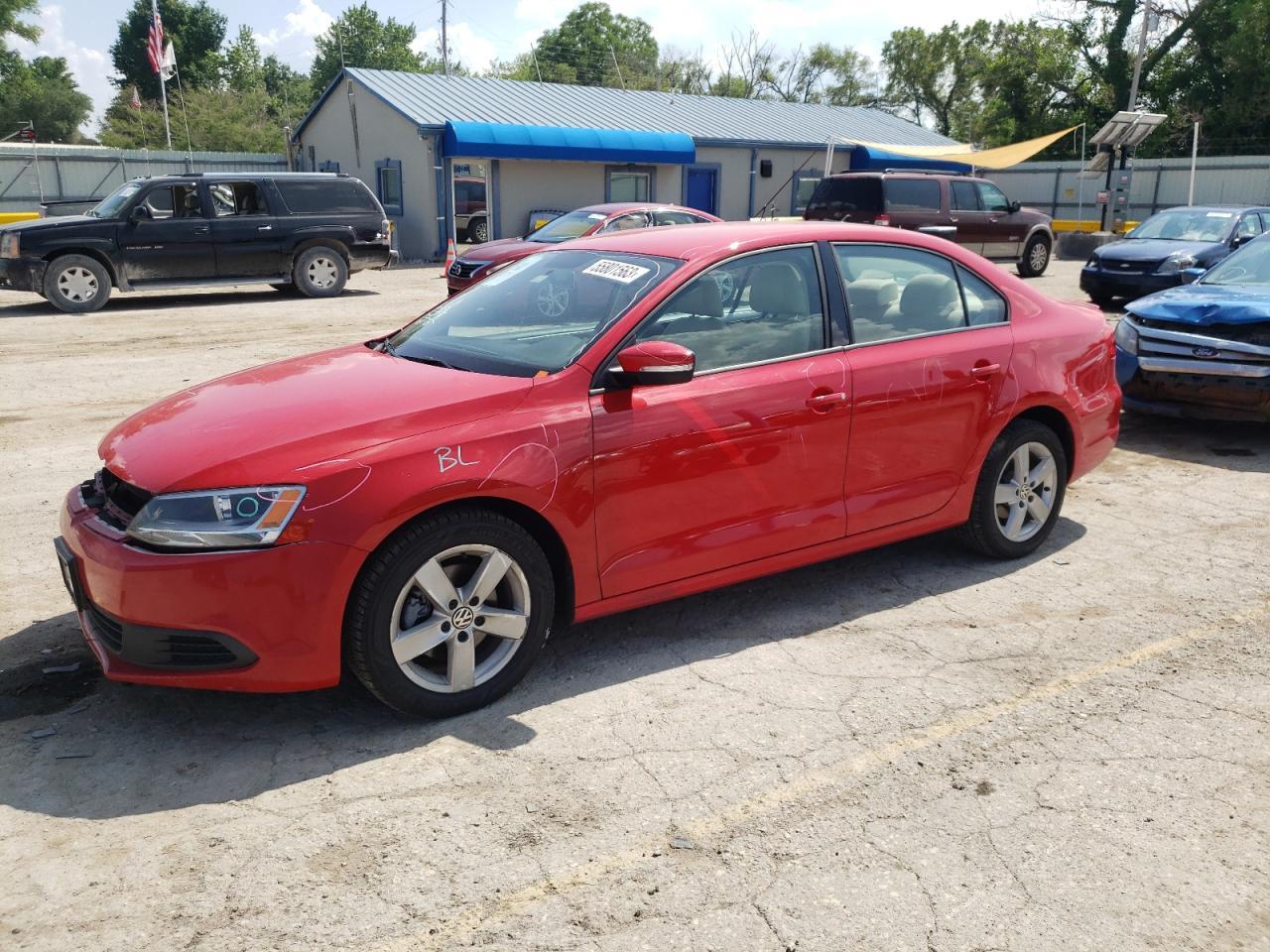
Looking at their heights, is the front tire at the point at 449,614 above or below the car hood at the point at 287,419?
below

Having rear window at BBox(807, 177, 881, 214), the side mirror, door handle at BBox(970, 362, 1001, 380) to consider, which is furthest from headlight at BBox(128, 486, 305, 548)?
rear window at BBox(807, 177, 881, 214)

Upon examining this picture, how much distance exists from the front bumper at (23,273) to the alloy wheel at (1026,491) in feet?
46.5

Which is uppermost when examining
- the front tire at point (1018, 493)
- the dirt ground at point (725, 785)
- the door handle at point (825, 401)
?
the door handle at point (825, 401)

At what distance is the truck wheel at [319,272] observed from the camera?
16.9 m

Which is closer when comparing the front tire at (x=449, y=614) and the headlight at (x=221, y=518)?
the headlight at (x=221, y=518)

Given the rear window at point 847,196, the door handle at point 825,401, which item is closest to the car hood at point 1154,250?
the rear window at point 847,196

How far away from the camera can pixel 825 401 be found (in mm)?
4375

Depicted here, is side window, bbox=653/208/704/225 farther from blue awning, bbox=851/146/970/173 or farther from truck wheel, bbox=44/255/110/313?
blue awning, bbox=851/146/970/173

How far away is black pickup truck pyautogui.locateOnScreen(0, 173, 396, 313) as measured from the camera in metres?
14.8

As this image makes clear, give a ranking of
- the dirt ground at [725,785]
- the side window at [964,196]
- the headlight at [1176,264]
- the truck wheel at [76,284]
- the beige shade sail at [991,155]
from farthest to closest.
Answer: the beige shade sail at [991,155] → the side window at [964,196] → the truck wheel at [76,284] → the headlight at [1176,264] → the dirt ground at [725,785]

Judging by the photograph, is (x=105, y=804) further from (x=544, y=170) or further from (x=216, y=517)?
(x=544, y=170)

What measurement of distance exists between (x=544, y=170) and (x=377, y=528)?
25.4m

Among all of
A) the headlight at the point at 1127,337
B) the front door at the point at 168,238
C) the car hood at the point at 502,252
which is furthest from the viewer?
the front door at the point at 168,238

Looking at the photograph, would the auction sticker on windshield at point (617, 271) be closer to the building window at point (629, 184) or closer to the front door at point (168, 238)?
the front door at point (168, 238)
